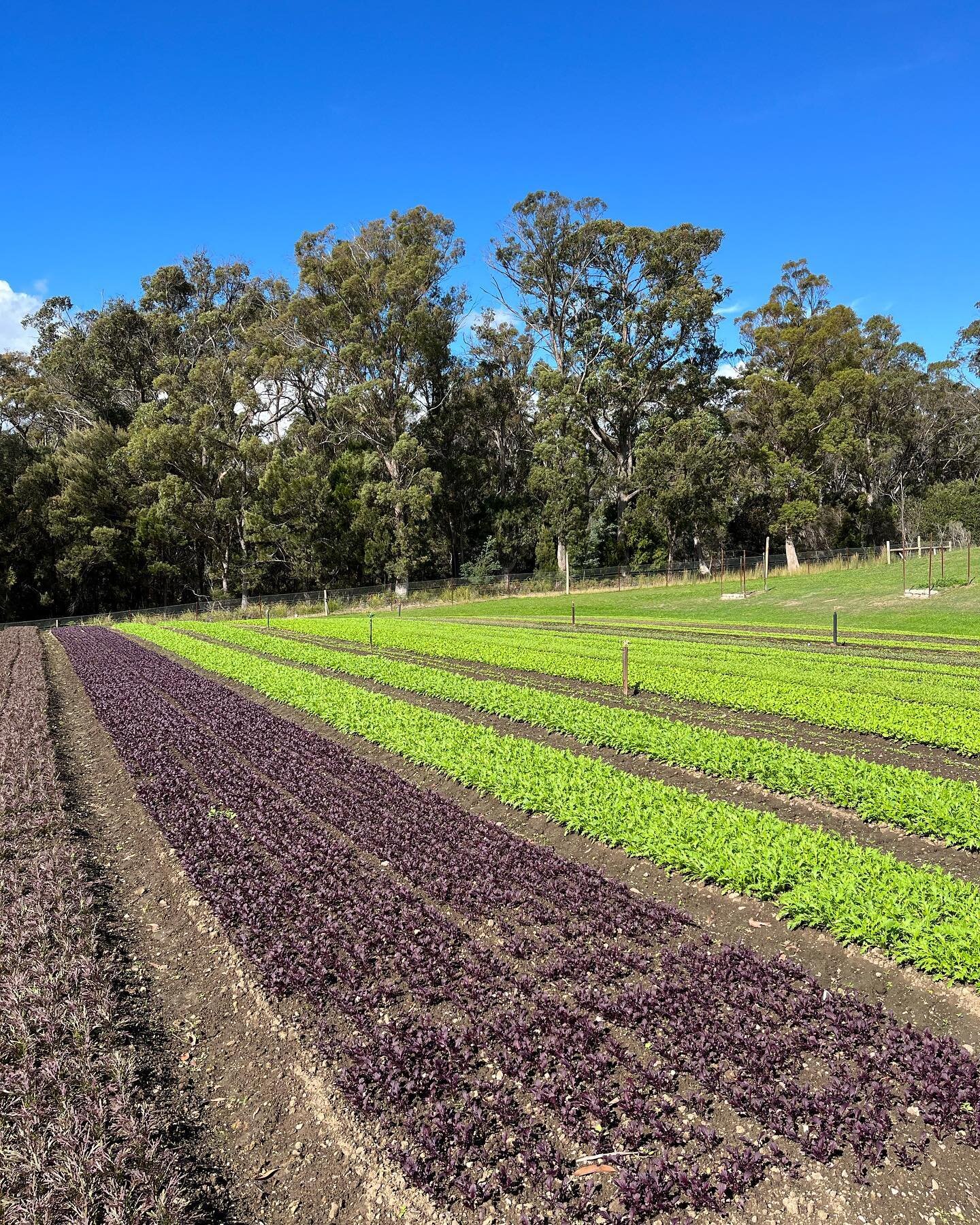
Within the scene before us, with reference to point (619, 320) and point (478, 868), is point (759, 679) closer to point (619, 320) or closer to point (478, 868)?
point (478, 868)

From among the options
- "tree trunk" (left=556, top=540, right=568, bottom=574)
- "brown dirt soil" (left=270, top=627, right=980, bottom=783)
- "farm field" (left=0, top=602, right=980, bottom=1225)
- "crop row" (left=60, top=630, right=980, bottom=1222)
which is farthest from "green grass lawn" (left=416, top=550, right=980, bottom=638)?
"crop row" (left=60, top=630, right=980, bottom=1222)

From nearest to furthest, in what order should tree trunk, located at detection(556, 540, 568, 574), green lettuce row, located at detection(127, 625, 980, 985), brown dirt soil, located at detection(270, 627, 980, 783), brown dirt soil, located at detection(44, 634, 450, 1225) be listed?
brown dirt soil, located at detection(44, 634, 450, 1225) → green lettuce row, located at detection(127, 625, 980, 985) → brown dirt soil, located at detection(270, 627, 980, 783) → tree trunk, located at detection(556, 540, 568, 574)

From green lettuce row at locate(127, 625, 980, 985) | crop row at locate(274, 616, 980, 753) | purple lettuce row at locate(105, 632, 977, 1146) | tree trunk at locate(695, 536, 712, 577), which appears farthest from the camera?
tree trunk at locate(695, 536, 712, 577)

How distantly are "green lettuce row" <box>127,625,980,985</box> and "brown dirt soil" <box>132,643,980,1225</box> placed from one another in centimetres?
11

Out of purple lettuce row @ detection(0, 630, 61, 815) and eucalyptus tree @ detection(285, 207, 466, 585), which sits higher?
eucalyptus tree @ detection(285, 207, 466, 585)

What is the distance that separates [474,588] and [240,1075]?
44.5m

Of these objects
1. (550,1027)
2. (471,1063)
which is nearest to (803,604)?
(550,1027)

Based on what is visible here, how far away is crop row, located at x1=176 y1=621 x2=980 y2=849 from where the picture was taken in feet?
23.0

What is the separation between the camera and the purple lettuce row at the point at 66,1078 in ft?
10.3

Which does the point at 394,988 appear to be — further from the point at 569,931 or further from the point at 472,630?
the point at 472,630

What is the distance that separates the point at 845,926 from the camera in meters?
5.12

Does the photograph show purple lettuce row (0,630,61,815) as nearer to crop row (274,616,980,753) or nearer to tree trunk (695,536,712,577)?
crop row (274,616,980,753)

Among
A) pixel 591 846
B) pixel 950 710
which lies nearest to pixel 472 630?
pixel 950 710

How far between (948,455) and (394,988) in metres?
71.0
